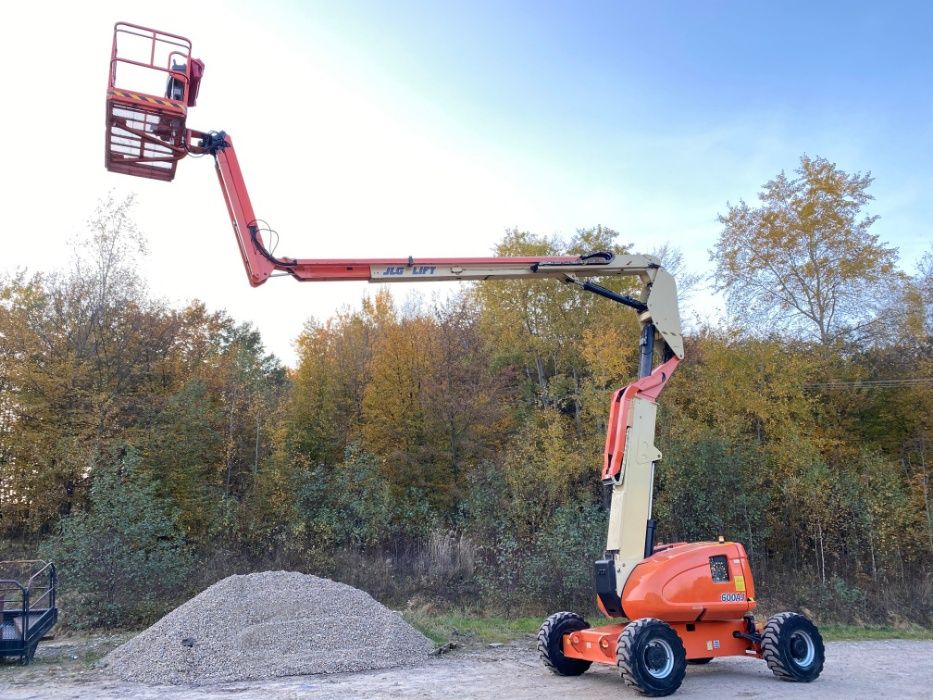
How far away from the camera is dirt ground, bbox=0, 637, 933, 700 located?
889 cm

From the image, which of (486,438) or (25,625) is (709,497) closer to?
(486,438)

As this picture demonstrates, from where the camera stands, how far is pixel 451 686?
940 centimetres

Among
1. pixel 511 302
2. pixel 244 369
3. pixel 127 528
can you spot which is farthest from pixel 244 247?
pixel 511 302

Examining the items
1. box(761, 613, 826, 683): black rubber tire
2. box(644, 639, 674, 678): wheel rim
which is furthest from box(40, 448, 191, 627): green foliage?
box(761, 613, 826, 683): black rubber tire

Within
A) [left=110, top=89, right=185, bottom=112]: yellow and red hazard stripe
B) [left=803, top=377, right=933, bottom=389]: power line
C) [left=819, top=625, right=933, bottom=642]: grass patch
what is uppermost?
[left=803, top=377, right=933, bottom=389]: power line

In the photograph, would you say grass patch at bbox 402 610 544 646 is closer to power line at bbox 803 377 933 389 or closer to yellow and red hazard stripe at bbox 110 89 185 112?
yellow and red hazard stripe at bbox 110 89 185 112

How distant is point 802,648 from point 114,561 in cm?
1270

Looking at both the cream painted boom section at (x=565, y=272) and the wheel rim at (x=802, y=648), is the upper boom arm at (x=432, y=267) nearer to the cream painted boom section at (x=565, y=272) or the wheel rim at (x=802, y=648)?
the cream painted boom section at (x=565, y=272)

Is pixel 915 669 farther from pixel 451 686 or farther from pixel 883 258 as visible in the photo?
pixel 883 258

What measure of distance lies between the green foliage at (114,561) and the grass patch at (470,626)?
536cm

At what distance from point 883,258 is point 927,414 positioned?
18.4 ft

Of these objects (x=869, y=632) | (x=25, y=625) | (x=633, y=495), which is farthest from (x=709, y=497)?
(x=25, y=625)

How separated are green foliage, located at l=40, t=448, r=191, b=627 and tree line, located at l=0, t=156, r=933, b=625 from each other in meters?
0.05

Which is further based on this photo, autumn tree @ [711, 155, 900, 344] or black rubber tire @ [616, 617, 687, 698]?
autumn tree @ [711, 155, 900, 344]
